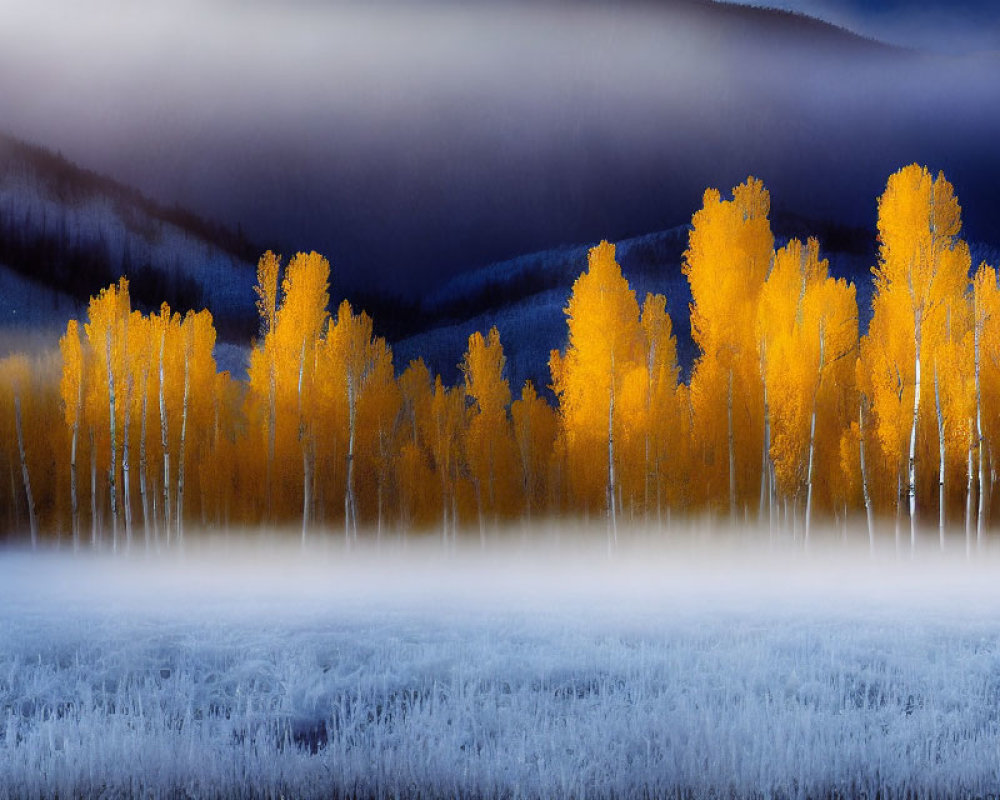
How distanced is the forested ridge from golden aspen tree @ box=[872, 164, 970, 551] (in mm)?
56

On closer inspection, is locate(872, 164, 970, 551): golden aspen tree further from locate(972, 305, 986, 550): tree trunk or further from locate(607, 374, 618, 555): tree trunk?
locate(607, 374, 618, 555): tree trunk

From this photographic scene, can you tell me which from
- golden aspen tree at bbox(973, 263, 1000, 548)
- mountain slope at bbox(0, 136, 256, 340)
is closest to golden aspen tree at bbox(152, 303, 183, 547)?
golden aspen tree at bbox(973, 263, 1000, 548)

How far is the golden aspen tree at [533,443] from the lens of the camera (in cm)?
3956

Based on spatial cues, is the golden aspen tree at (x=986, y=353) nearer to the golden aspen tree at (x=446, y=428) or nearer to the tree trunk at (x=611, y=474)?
the tree trunk at (x=611, y=474)

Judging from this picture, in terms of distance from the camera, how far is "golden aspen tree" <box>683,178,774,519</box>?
27.9 metres

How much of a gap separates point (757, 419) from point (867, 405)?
4.32 meters

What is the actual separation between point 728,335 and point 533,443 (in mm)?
13707

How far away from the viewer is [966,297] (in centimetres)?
2695

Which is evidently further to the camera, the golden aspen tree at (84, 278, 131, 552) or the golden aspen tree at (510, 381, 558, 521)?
the golden aspen tree at (510, 381, 558, 521)

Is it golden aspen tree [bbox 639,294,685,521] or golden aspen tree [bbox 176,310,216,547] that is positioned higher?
golden aspen tree [bbox 176,310,216,547]

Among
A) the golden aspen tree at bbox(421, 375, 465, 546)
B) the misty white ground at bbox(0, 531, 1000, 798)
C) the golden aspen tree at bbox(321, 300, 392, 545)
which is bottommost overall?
the misty white ground at bbox(0, 531, 1000, 798)

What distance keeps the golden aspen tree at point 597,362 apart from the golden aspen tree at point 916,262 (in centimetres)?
740

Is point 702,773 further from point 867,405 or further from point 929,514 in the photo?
point 929,514

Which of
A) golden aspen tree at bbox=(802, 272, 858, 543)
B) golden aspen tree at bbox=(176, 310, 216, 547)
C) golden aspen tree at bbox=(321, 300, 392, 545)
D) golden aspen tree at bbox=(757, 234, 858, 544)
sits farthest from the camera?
golden aspen tree at bbox=(176, 310, 216, 547)
